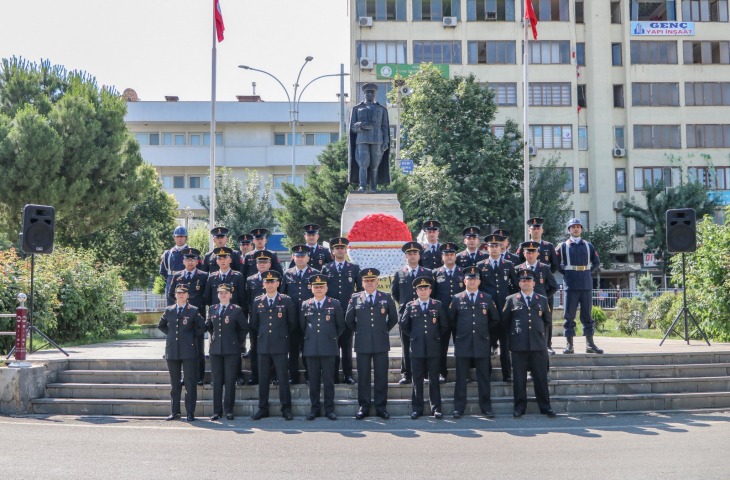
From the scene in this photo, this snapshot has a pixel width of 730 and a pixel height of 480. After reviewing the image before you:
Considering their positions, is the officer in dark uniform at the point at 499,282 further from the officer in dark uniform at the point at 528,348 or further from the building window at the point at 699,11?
the building window at the point at 699,11

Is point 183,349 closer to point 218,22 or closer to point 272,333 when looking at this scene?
point 272,333

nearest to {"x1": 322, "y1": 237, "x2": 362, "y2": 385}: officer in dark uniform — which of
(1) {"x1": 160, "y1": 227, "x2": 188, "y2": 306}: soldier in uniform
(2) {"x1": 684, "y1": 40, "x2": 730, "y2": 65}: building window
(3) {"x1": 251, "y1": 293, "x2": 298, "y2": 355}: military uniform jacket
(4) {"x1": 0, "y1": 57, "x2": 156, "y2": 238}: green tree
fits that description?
(3) {"x1": 251, "y1": 293, "x2": 298, "y2": 355}: military uniform jacket

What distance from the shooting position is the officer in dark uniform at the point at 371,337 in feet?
29.5

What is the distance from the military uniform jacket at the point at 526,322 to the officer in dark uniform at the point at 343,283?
2095 mm

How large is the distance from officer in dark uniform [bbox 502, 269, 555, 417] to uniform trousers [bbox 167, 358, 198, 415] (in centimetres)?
389

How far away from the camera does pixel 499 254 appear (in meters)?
9.98

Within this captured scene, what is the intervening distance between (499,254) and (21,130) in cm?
2002

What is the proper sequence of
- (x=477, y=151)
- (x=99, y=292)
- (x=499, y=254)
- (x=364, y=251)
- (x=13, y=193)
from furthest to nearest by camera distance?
1. (x=477, y=151)
2. (x=13, y=193)
3. (x=99, y=292)
4. (x=364, y=251)
5. (x=499, y=254)

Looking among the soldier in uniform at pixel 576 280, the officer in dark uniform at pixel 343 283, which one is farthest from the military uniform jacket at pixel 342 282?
the soldier in uniform at pixel 576 280

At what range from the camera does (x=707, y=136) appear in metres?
41.7

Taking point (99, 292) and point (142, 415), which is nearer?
point (142, 415)

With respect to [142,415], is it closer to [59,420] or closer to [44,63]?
[59,420]

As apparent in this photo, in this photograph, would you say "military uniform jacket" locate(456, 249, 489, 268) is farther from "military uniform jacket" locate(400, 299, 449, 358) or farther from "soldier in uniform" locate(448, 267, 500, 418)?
"military uniform jacket" locate(400, 299, 449, 358)

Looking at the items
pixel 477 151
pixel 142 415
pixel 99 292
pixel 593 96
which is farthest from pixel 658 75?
pixel 142 415
